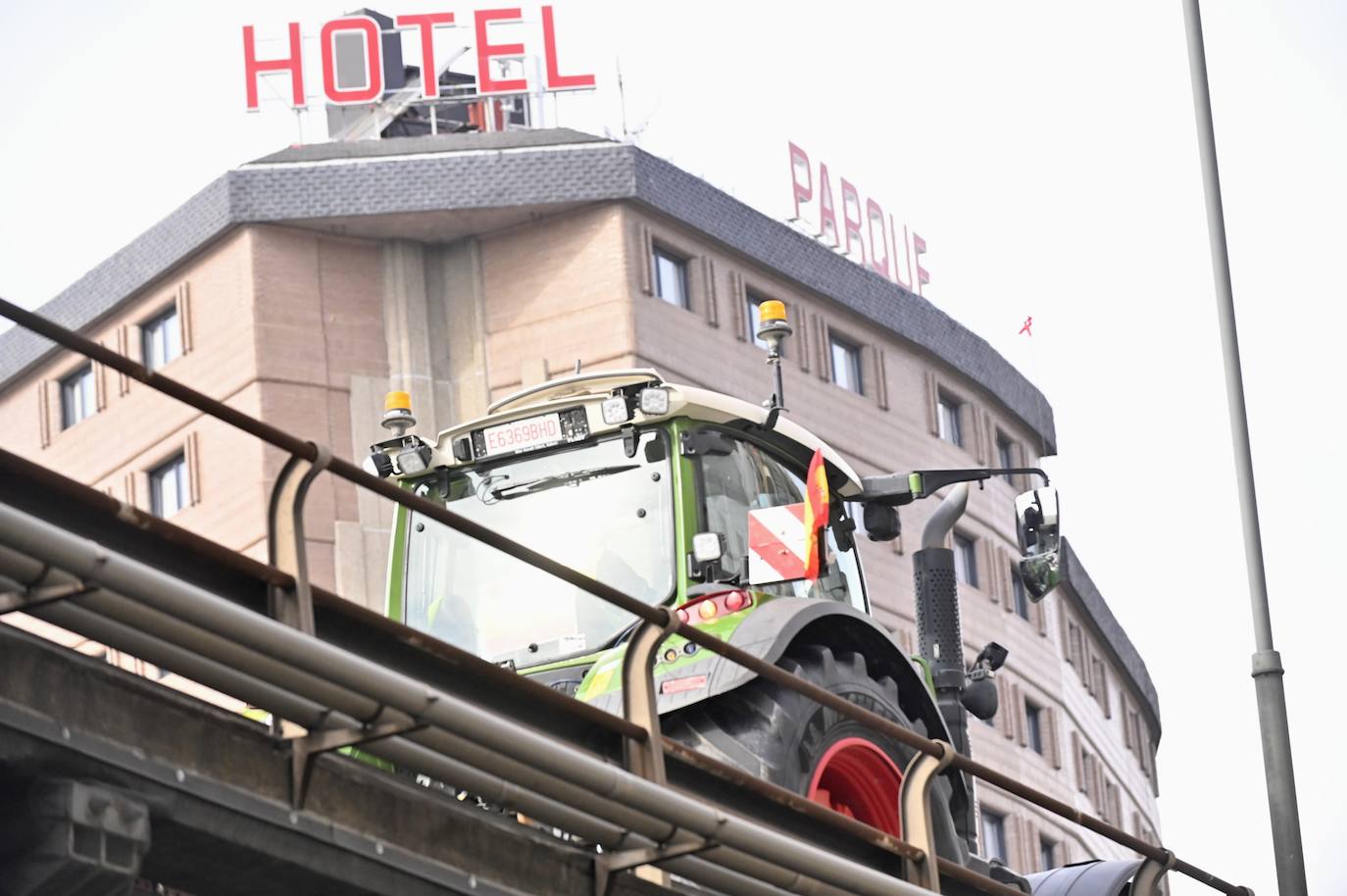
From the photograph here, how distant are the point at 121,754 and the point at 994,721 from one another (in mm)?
45866

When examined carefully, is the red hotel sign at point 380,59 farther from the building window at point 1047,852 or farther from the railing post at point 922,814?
the railing post at point 922,814

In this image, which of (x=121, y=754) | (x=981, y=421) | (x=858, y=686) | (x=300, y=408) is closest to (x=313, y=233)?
(x=300, y=408)

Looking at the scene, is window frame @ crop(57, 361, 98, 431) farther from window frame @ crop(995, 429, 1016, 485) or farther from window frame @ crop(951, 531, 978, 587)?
window frame @ crop(995, 429, 1016, 485)

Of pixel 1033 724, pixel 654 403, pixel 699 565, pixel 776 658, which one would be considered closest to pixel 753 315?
pixel 1033 724

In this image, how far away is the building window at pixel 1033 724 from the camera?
5353 centimetres

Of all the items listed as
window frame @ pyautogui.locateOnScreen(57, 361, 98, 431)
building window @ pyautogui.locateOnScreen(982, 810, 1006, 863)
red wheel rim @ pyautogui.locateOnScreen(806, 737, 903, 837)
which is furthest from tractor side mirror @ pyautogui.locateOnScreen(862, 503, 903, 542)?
building window @ pyautogui.locateOnScreen(982, 810, 1006, 863)

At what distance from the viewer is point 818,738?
9.73m

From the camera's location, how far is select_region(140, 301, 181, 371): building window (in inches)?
1820

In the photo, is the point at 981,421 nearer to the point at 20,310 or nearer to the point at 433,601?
the point at 433,601

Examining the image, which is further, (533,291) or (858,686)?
(533,291)

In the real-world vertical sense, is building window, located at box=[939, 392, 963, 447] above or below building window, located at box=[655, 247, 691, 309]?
below

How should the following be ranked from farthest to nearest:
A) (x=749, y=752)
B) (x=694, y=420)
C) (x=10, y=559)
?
(x=694, y=420), (x=749, y=752), (x=10, y=559)

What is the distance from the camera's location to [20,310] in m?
5.85

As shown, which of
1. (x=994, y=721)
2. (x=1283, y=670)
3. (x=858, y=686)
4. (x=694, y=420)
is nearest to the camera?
(x=858, y=686)
